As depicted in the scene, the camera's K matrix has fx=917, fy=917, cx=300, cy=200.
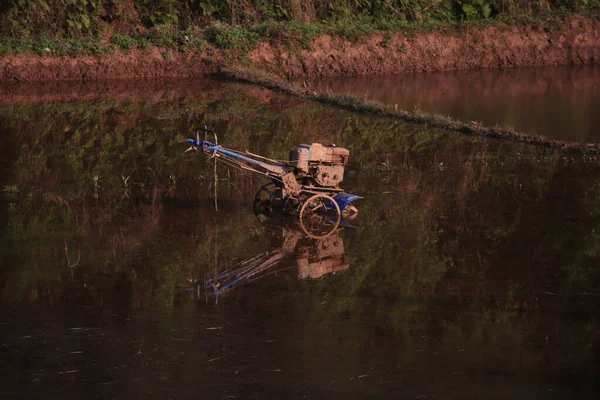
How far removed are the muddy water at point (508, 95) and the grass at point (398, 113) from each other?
0.95 m

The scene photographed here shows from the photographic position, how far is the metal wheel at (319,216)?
10.7m

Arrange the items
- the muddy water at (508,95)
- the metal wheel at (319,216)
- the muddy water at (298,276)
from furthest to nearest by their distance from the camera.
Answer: the muddy water at (508,95) → the metal wheel at (319,216) → the muddy water at (298,276)

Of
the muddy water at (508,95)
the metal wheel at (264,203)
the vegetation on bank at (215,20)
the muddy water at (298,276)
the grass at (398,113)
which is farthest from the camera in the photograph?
the vegetation on bank at (215,20)

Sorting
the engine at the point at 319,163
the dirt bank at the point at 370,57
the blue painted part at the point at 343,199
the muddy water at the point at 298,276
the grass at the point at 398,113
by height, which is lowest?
the muddy water at the point at 298,276

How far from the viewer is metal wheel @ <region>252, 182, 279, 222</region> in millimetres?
11297

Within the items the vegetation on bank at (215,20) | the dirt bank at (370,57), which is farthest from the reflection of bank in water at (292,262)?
the vegetation on bank at (215,20)

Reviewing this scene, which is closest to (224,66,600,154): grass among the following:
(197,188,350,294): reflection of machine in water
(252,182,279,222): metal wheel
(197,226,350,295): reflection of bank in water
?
(197,188,350,294): reflection of machine in water

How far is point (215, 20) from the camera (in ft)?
82.5

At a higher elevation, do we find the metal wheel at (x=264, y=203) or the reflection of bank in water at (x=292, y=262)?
the metal wheel at (x=264, y=203)

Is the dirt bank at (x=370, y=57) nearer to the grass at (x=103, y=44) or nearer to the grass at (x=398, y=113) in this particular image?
the grass at (x=103, y=44)

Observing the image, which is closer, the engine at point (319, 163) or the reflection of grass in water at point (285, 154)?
the reflection of grass in water at point (285, 154)

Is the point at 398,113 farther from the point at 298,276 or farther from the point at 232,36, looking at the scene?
the point at 298,276

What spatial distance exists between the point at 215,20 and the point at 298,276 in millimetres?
17135

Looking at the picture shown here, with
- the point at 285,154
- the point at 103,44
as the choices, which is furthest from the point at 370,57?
the point at 285,154
